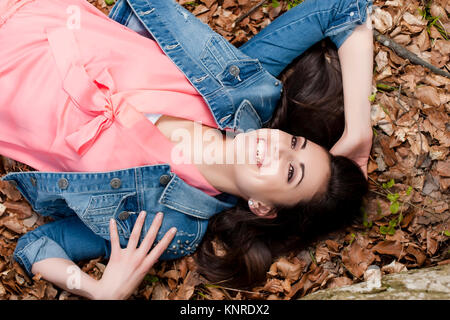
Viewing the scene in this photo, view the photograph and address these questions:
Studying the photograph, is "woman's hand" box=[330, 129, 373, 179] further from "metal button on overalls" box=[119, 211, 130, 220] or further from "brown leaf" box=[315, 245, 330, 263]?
"metal button on overalls" box=[119, 211, 130, 220]

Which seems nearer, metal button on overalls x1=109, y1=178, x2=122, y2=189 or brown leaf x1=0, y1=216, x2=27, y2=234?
metal button on overalls x1=109, y1=178, x2=122, y2=189

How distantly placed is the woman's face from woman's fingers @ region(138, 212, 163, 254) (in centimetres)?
72

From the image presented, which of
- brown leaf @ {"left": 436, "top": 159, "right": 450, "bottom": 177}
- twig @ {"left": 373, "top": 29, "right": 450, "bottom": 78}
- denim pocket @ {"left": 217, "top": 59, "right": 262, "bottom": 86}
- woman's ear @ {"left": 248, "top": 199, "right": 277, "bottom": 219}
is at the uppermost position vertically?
twig @ {"left": 373, "top": 29, "right": 450, "bottom": 78}

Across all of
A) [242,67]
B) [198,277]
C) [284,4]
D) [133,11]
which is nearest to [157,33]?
[133,11]

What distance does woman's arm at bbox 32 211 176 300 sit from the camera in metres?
3.25

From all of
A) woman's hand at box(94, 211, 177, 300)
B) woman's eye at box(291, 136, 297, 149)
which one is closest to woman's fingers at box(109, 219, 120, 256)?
woman's hand at box(94, 211, 177, 300)

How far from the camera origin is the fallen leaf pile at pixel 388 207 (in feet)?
11.9

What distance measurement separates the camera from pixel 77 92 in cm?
308

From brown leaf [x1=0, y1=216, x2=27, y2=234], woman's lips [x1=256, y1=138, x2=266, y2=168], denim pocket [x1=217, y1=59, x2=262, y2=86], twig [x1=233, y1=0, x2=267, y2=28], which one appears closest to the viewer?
woman's lips [x1=256, y1=138, x2=266, y2=168]

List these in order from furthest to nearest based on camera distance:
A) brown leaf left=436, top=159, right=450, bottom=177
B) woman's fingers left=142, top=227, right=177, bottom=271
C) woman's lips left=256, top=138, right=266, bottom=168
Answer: brown leaf left=436, top=159, right=450, bottom=177 → woman's fingers left=142, top=227, right=177, bottom=271 → woman's lips left=256, top=138, right=266, bottom=168

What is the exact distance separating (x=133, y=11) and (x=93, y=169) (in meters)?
1.31

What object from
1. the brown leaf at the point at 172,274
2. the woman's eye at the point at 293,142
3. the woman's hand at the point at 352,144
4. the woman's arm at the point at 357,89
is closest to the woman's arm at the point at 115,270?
the brown leaf at the point at 172,274

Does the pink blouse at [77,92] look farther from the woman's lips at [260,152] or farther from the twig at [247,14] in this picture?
the twig at [247,14]
